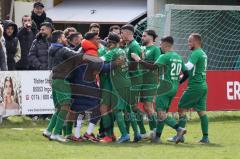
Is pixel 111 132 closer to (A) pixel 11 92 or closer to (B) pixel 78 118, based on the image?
(B) pixel 78 118

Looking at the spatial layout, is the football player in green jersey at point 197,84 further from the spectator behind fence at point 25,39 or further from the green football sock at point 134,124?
the spectator behind fence at point 25,39

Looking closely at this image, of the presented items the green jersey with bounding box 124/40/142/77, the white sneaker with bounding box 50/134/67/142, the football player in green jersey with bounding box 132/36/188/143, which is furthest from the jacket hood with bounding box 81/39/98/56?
the white sneaker with bounding box 50/134/67/142

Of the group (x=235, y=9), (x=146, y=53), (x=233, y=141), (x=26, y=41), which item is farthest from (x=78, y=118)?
(x=235, y=9)

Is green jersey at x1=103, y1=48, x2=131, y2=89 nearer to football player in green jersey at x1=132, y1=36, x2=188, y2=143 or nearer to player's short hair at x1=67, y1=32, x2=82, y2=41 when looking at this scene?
football player in green jersey at x1=132, y1=36, x2=188, y2=143

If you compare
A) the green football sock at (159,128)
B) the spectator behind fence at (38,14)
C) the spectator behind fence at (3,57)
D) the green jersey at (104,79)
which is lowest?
the green football sock at (159,128)

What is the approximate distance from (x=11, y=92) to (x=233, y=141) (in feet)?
19.2

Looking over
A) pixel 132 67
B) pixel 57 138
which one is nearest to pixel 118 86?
pixel 132 67

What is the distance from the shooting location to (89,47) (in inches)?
589

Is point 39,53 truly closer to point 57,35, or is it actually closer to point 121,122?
point 57,35

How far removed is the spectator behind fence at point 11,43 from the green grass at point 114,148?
2198 mm

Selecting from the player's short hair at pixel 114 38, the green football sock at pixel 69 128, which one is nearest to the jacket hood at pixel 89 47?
the player's short hair at pixel 114 38

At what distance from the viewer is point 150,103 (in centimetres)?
1588

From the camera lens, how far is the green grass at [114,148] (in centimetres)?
1284

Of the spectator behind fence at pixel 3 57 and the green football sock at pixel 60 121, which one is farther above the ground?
the spectator behind fence at pixel 3 57
